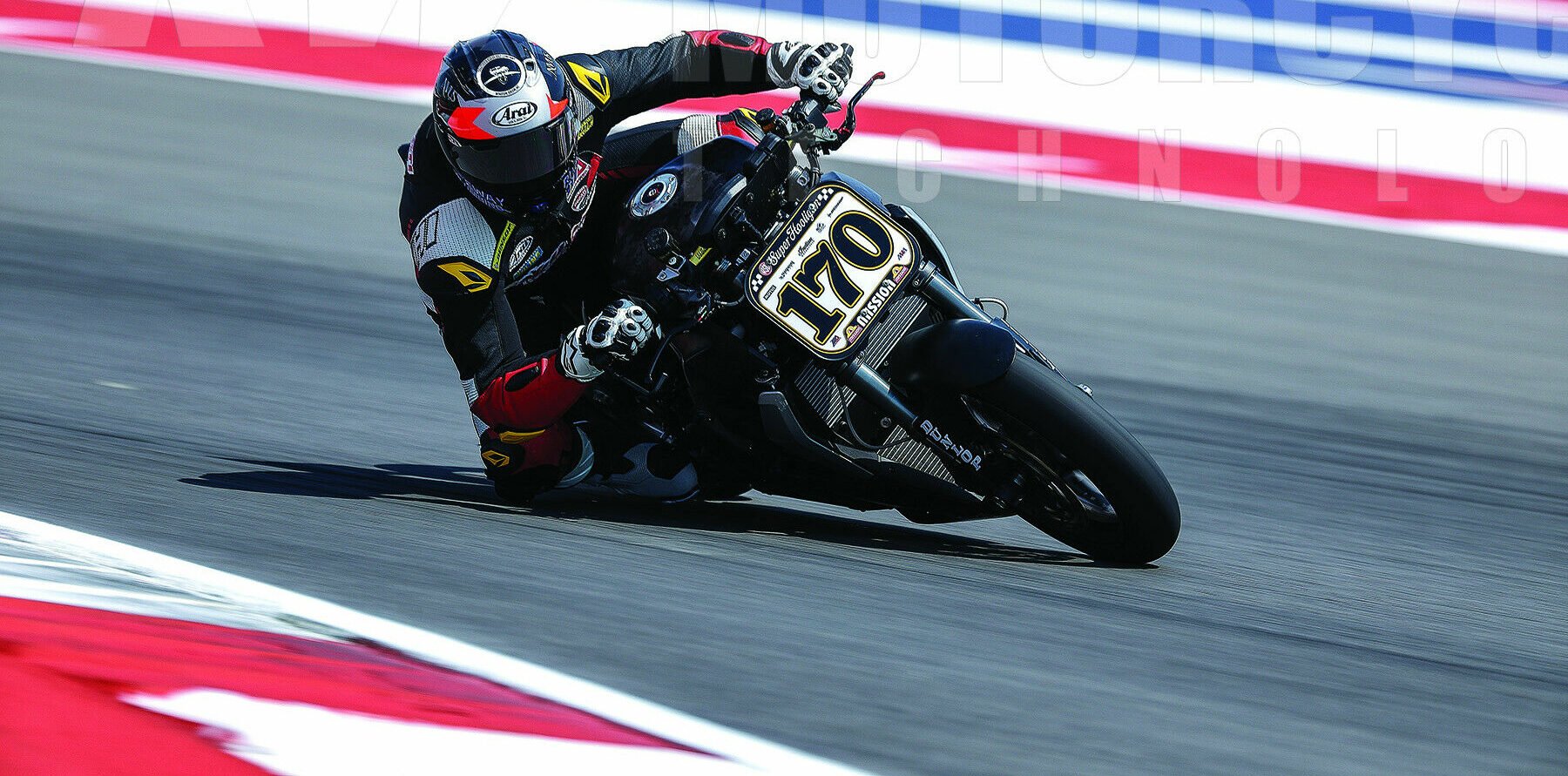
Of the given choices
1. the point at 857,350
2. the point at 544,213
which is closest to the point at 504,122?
the point at 544,213

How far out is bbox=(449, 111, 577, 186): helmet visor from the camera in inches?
175

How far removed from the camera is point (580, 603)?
3.90 metres

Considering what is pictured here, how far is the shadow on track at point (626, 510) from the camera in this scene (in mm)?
4797

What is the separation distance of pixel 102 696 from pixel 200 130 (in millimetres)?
7652

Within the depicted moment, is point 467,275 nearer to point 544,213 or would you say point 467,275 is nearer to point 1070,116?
point 544,213

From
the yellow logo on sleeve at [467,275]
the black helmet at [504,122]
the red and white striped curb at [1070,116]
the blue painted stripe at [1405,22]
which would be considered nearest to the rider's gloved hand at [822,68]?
the black helmet at [504,122]

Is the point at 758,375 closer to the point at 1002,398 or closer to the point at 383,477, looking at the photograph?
the point at 1002,398

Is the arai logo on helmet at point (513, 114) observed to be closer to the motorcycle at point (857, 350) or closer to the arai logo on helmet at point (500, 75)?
the arai logo on helmet at point (500, 75)

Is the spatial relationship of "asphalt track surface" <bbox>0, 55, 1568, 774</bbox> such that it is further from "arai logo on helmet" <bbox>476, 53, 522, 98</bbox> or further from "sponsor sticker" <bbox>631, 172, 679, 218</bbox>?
"arai logo on helmet" <bbox>476, 53, 522, 98</bbox>

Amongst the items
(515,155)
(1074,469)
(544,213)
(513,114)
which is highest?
(513,114)

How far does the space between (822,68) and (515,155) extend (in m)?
0.84

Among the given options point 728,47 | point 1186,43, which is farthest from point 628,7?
point 728,47

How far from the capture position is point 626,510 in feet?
16.9

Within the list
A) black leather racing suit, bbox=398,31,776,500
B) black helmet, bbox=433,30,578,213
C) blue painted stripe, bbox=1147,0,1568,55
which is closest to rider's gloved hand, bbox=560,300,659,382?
black leather racing suit, bbox=398,31,776,500
